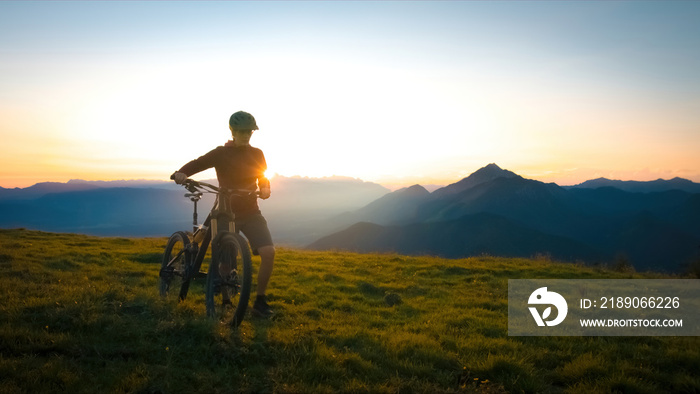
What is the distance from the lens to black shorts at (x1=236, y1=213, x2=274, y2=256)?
6.09 m

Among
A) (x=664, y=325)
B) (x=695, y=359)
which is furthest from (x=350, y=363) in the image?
(x=664, y=325)

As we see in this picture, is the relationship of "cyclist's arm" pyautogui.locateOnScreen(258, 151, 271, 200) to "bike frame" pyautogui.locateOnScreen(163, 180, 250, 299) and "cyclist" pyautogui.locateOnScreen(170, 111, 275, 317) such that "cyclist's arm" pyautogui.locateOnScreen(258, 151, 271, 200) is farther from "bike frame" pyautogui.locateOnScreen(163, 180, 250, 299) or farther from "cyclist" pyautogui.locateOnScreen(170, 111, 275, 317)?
"bike frame" pyautogui.locateOnScreen(163, 180, 250, 299)

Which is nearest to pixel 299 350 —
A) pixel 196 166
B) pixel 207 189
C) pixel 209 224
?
pixel 209 224

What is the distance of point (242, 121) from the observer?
6.28 m

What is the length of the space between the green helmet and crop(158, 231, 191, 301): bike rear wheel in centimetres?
239

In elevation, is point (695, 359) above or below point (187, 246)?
below

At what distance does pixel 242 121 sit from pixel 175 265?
317 centimetres

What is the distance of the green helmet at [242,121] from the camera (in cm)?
624

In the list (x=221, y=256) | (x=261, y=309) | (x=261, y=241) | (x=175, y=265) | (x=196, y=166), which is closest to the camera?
(x=221, y=256)

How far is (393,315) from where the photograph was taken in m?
7.23

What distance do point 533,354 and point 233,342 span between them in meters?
4.05

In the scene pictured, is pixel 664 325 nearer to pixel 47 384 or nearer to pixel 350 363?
pixel 350 363

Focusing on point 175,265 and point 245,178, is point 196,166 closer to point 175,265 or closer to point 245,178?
point 245,178

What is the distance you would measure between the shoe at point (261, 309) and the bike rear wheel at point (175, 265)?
1.42 m
